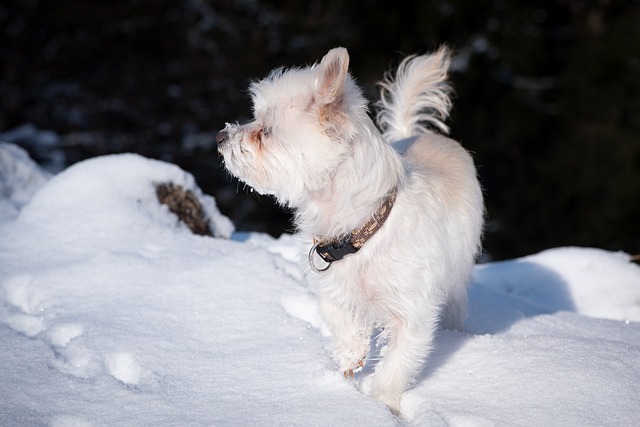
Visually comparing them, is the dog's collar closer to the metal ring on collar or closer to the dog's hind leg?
the metal ring on collar

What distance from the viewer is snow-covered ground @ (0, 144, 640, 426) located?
9.66 feet

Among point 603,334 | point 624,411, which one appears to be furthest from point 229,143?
point 603,334

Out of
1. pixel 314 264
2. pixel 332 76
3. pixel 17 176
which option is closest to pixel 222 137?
pixel 332 76

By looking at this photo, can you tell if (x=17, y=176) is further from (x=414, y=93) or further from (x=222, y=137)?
(x=414, y=93)

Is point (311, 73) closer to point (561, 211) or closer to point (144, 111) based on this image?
point (144, 111)

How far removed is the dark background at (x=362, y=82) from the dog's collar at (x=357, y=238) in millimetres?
10359

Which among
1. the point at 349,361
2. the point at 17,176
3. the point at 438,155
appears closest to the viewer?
the point at 349,361

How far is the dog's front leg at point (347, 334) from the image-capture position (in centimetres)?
331

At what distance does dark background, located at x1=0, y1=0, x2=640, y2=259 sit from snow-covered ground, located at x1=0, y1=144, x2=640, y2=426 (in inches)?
353

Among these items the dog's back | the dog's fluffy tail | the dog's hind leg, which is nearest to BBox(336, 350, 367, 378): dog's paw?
the dog's hind leg

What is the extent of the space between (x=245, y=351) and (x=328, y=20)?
1217cm

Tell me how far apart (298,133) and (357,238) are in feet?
1.81

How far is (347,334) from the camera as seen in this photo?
11.0ft

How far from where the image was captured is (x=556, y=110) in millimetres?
15773
